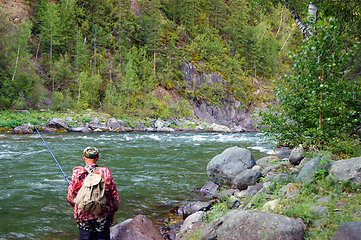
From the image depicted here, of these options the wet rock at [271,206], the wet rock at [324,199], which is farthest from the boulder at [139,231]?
the wet rock at [324,199]

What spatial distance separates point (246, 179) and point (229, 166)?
0.77 meters

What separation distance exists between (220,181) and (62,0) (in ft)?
136

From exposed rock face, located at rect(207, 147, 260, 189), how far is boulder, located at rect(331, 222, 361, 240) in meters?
4.28

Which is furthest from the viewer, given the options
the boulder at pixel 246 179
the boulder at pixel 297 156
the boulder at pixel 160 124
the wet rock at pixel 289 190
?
the boulder at pixel 160 124

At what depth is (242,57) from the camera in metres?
54.1

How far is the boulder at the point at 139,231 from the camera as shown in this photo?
423 cm

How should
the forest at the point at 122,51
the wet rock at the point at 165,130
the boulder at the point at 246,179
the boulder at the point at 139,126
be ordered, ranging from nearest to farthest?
the boulder at the point at 246,179 < the forest at the point at 122,51 < the boulder at the point at 139,126 < the wet rock at the point at 165,130

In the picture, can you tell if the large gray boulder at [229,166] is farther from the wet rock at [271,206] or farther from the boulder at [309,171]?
the wet rock at [271,206]

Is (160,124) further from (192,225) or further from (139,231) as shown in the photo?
(139,231)

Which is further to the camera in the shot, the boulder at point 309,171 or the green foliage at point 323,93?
the green foliage at point 323,93

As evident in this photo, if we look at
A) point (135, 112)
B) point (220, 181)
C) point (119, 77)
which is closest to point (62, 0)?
point (119, 77)

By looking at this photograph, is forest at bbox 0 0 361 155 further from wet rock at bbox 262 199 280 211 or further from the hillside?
wet rock at bbox 262 199 280 211

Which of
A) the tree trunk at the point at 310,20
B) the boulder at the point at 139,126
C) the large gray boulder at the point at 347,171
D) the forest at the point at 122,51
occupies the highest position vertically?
the forest at the point at 122,51

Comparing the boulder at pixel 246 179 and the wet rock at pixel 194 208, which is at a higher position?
the boulder at pixel 246 179
